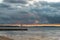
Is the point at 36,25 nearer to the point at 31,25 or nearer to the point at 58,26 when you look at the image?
the point at 31,25

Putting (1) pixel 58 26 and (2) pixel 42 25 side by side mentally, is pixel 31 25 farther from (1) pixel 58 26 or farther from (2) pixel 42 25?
(1) pixel 58 26

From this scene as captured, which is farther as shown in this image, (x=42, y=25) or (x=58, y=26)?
(x=42, y=25)

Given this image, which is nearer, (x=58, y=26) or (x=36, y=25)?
(x=58, y=26)

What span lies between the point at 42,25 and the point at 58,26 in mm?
9430

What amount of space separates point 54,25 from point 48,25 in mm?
6246

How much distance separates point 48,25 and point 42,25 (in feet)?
8.95

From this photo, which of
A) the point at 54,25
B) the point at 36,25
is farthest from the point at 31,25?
the point at 54,25

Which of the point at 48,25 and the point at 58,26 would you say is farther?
the point at 48,25

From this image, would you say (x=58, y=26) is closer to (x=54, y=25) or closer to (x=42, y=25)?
(x=54, y=25)

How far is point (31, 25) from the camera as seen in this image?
293ft

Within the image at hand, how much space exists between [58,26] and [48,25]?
8.60 meters

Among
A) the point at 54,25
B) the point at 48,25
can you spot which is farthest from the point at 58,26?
the point at 48,25

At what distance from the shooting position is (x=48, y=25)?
92500mm

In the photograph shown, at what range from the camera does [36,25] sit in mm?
90688
